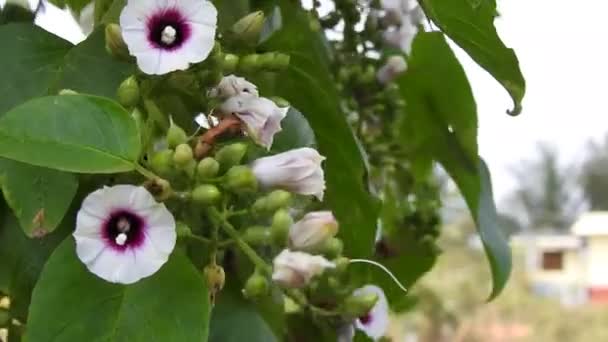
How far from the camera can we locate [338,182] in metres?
0.50

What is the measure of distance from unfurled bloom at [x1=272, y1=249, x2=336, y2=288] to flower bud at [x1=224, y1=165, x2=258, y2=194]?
25mm

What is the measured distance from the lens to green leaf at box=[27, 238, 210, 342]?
35 cm

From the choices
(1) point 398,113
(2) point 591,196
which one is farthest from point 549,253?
(1) point 398,113

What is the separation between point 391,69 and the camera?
0.66m

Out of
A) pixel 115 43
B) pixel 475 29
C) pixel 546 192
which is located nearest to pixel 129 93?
pixel 115 43

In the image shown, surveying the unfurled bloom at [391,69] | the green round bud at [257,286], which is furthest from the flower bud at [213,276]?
the unfurled bloom at [391,69]

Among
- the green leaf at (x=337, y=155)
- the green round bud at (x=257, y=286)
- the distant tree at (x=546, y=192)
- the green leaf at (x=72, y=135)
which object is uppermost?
the green leaf at (x=72, y=135)

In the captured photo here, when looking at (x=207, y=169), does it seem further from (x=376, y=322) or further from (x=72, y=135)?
(x=376, y=322)

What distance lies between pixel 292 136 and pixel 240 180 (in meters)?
0.08

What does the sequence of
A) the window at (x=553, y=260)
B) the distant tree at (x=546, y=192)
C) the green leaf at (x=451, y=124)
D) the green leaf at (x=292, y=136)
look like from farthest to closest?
the distant tree at (x=546, y=192) → the window at (x=553, y=260) → the green leaf at (x=451, y=124) → the green leaf at (x=292, y=136)

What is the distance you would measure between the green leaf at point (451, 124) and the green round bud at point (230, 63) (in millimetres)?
206

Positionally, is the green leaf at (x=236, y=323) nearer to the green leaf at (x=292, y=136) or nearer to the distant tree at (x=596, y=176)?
the green leaf at (x=292, y=136)

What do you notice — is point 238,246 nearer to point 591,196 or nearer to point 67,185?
point 67,185

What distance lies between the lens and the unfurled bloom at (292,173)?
385 mm
